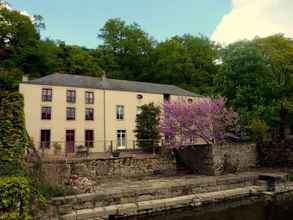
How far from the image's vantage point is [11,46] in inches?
1502

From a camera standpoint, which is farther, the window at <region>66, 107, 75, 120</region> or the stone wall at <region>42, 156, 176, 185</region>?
the window at <region>66, 107, 75, 120</region>

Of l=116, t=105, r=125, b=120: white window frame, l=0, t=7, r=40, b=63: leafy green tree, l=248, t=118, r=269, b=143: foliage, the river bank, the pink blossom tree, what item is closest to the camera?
the river bank

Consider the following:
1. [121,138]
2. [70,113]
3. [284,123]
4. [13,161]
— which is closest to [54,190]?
[13,161]

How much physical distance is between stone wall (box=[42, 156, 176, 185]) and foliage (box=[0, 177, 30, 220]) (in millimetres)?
4105

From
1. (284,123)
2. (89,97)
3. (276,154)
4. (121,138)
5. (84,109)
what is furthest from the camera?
(121,138)

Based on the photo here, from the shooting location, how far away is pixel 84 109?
2616 cm

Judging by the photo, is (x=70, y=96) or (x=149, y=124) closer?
(x=149, y=124)

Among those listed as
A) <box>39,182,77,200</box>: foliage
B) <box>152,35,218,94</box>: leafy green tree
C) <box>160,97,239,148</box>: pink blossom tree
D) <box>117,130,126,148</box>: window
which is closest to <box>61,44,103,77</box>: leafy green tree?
<box>152,35,218,94</box>: leafy green tree

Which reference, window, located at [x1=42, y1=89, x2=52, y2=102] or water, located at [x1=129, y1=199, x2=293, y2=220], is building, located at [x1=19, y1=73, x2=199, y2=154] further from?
water, located at [x1=129, y1=199, x2=293, y2=220]

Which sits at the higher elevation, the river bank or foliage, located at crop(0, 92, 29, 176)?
foliage, located at crop(0, 92, 29, 176)

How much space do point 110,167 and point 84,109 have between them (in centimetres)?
1130

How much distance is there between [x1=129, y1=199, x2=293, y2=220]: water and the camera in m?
10.5

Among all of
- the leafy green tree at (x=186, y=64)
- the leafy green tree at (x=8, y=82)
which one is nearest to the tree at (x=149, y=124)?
the leafy green tree at (x=8, y=82)

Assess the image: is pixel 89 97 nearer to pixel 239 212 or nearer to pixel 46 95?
pixel 46 95
